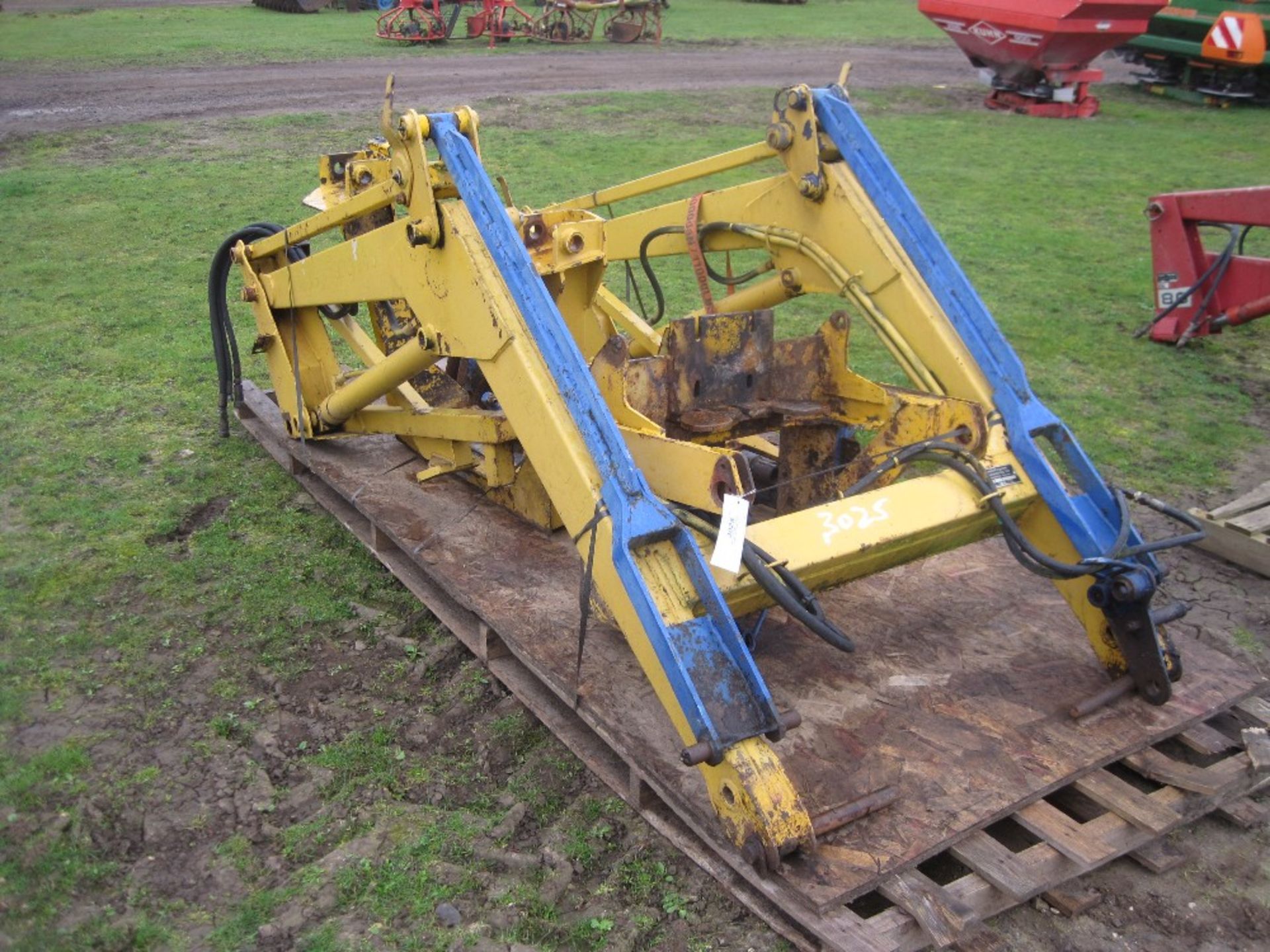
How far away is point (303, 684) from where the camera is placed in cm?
415

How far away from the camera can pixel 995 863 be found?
318cm

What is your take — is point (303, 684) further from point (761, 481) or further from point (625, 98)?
point (625, 98)

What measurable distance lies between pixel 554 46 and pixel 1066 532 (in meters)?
18.4

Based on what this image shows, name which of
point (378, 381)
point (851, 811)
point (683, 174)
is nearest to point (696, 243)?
point (683, 174)

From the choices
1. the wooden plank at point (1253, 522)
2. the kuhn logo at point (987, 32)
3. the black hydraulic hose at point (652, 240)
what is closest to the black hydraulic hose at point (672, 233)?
the black hydraulic hose at point (652, 240)

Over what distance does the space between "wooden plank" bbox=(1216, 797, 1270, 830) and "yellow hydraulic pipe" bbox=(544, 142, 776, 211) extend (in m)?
2.66

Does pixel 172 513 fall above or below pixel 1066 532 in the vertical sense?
below

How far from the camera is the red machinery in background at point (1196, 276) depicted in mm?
7324

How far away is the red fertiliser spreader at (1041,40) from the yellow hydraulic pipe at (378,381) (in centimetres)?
1175

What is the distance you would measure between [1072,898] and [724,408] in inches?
81.1

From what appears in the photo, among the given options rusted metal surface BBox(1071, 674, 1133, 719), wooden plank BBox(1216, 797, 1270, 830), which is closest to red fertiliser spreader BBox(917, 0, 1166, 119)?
rusted metal surface BBox(1071, 674, 1133, 719)

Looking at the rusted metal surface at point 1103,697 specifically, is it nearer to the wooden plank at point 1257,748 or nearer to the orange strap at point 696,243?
the wooden plank at point 1257,748

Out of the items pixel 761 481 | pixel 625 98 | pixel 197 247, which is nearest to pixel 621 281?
pixel 197 247

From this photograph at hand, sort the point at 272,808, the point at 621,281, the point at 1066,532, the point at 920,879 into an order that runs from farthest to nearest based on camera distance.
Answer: the point at 621,281, the point at 1066,532, the point at 272,808, the point at 920,879
